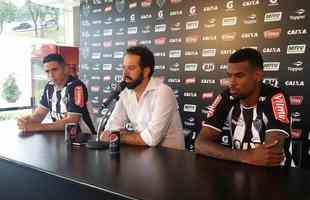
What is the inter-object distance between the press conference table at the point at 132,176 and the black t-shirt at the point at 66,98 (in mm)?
629

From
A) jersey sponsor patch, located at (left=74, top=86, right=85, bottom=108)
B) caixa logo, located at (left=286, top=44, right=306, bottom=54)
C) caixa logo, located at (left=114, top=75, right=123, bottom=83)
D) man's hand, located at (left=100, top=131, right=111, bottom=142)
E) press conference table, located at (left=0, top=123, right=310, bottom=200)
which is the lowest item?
press conference table, located at (left=0, top=123, right=310, bottom=200)

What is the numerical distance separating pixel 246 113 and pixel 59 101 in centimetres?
157

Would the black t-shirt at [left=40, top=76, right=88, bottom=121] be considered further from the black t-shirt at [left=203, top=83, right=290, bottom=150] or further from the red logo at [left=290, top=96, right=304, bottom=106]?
the red logo at [left=290, top=96, right=304, bottom=106]

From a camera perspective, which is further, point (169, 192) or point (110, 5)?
point (110, 5)

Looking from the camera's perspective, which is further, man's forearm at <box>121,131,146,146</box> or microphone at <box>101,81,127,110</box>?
man's forearm at <box>121,131,146,146</box>

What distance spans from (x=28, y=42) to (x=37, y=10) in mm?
600

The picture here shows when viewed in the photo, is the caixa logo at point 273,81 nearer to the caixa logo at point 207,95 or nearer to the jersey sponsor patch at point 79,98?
the caixa logo at point 207,95

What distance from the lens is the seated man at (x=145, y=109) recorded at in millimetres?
2035

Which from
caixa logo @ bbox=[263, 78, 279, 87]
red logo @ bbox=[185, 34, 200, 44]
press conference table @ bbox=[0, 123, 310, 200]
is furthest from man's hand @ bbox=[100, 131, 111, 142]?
red logo @ bbox=[185, 34, 200, 44]

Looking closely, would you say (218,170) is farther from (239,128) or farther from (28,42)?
(28,42)

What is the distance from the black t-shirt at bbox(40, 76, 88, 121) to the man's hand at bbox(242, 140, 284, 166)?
145cm

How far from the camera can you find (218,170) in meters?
1.42

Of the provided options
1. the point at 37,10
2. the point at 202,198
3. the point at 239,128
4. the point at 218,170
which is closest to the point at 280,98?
the point at 239,128

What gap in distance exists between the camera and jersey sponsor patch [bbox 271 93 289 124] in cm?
173
